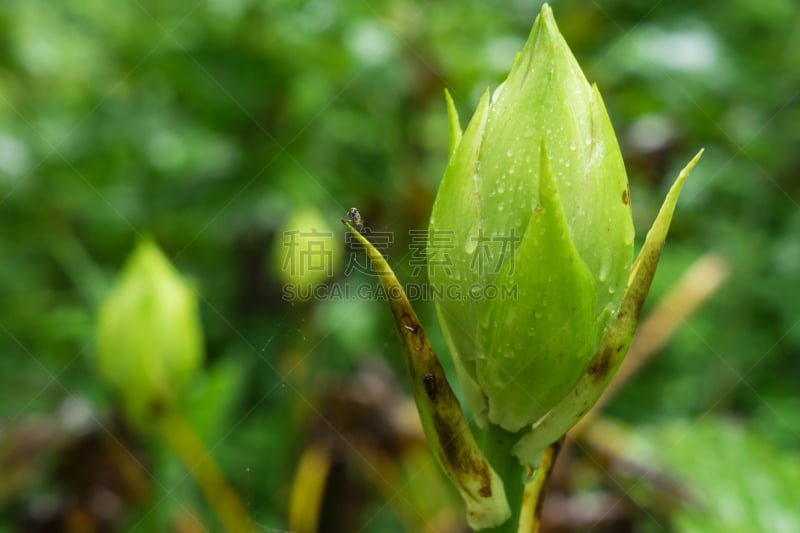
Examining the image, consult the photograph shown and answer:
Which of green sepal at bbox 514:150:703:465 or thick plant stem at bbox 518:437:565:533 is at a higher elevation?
green sepal at bbox 514:150:703:465

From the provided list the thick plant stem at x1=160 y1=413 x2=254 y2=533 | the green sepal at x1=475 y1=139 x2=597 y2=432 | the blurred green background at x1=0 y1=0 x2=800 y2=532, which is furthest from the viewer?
the blurred green background at x1=0 y1=0 x2=800 y2=532

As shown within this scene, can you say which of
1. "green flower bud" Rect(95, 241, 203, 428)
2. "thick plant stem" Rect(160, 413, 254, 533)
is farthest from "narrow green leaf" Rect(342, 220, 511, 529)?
"green flower bud" Rect(95, 241, 203, 428)

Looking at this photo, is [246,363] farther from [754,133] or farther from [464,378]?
[754,133]

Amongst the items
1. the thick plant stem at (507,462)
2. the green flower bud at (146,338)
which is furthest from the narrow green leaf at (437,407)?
the green flower bud at (146,338)

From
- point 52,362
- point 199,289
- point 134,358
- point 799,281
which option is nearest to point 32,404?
point 52,362

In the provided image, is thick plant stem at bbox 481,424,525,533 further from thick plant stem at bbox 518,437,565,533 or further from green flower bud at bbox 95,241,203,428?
green flower bud at bbox 95,241,203,428
